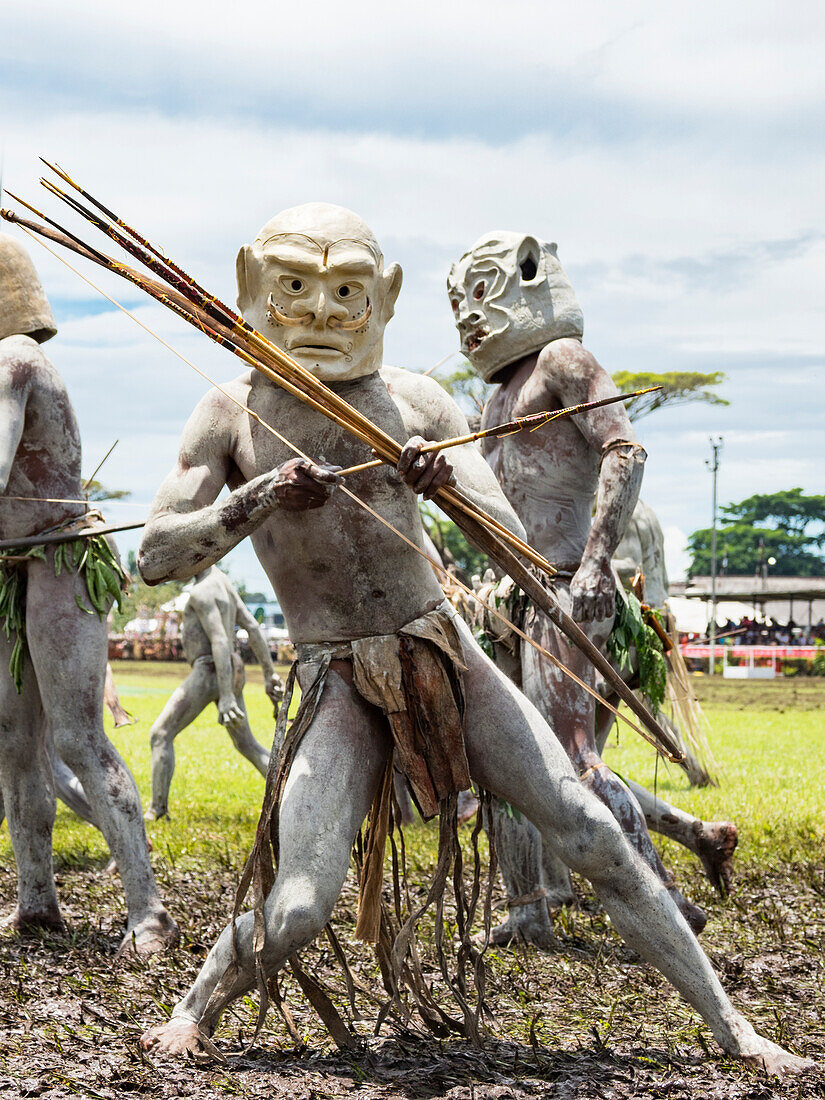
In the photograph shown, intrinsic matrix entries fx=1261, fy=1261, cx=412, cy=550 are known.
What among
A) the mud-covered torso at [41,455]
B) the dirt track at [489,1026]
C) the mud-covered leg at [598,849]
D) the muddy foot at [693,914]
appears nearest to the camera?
the dirt track at [489,1026]

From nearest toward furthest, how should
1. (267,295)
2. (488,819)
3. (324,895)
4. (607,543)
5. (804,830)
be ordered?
(324,895), (267,295), (488,819), (607,543), (804,830)

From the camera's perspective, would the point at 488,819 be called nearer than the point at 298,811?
No

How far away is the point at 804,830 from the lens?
283 inches

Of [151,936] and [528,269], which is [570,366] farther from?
[151,936]

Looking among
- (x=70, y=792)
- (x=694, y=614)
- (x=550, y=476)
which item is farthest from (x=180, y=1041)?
(x=694, y=614)

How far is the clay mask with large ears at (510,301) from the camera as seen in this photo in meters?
5.09

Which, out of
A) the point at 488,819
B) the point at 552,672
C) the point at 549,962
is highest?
the point at 552,672

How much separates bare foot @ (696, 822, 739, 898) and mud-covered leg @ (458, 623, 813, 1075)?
A: 2.07m

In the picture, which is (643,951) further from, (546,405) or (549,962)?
(546,405)

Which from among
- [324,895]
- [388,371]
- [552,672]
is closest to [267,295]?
[388,371]

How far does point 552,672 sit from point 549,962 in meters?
1.09

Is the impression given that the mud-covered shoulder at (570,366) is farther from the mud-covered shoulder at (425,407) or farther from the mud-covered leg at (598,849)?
the mud-covered leg at (598,849)

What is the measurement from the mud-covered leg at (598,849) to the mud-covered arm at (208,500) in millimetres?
809

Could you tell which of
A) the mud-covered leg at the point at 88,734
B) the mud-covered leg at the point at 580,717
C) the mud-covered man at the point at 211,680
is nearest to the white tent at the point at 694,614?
the mud-covered man at the point at 211,680
